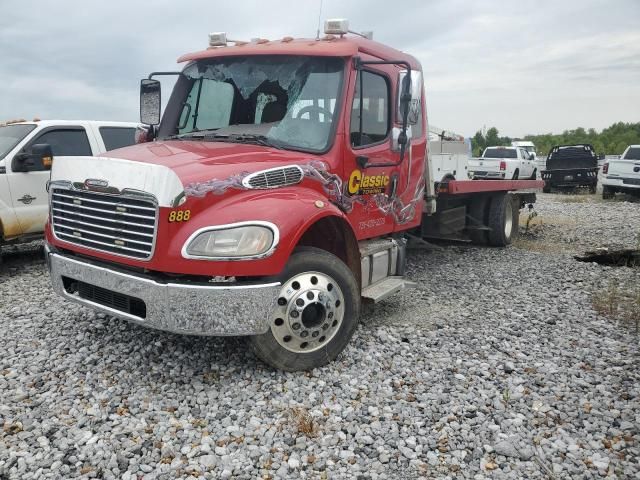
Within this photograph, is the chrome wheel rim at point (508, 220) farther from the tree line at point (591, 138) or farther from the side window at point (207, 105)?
the tree line at point (591, 138)

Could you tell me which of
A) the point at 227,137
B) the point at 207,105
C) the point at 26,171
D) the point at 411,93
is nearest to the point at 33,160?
the point at 26,171

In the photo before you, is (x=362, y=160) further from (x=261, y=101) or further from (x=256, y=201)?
(x=256, y=201)

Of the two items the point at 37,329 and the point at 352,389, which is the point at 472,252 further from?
the point at 37,329

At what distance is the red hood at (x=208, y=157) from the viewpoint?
3.72m

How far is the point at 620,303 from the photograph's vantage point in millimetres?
6051

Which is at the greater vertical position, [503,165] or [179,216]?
[503,165]


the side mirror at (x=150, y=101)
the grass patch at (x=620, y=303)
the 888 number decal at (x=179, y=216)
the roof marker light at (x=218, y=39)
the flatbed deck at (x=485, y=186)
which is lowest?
the grass patch at (x=620, y=303)

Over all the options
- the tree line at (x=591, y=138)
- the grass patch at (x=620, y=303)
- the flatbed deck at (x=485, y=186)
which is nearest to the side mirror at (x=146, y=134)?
the flatbed deck at (x=485, y=186)

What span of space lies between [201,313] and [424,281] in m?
4.13

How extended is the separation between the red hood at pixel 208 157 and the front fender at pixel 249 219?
0.21 meters

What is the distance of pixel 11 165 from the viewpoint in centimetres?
713

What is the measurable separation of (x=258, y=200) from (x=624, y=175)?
58.4ft

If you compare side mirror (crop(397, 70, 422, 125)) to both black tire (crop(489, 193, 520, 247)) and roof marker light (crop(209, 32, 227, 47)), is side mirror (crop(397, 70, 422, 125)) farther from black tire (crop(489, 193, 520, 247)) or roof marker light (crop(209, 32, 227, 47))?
black tire (crop(489, 193, 520, 247))

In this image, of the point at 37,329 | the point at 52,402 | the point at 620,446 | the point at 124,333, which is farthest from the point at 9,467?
the point at 620,446
